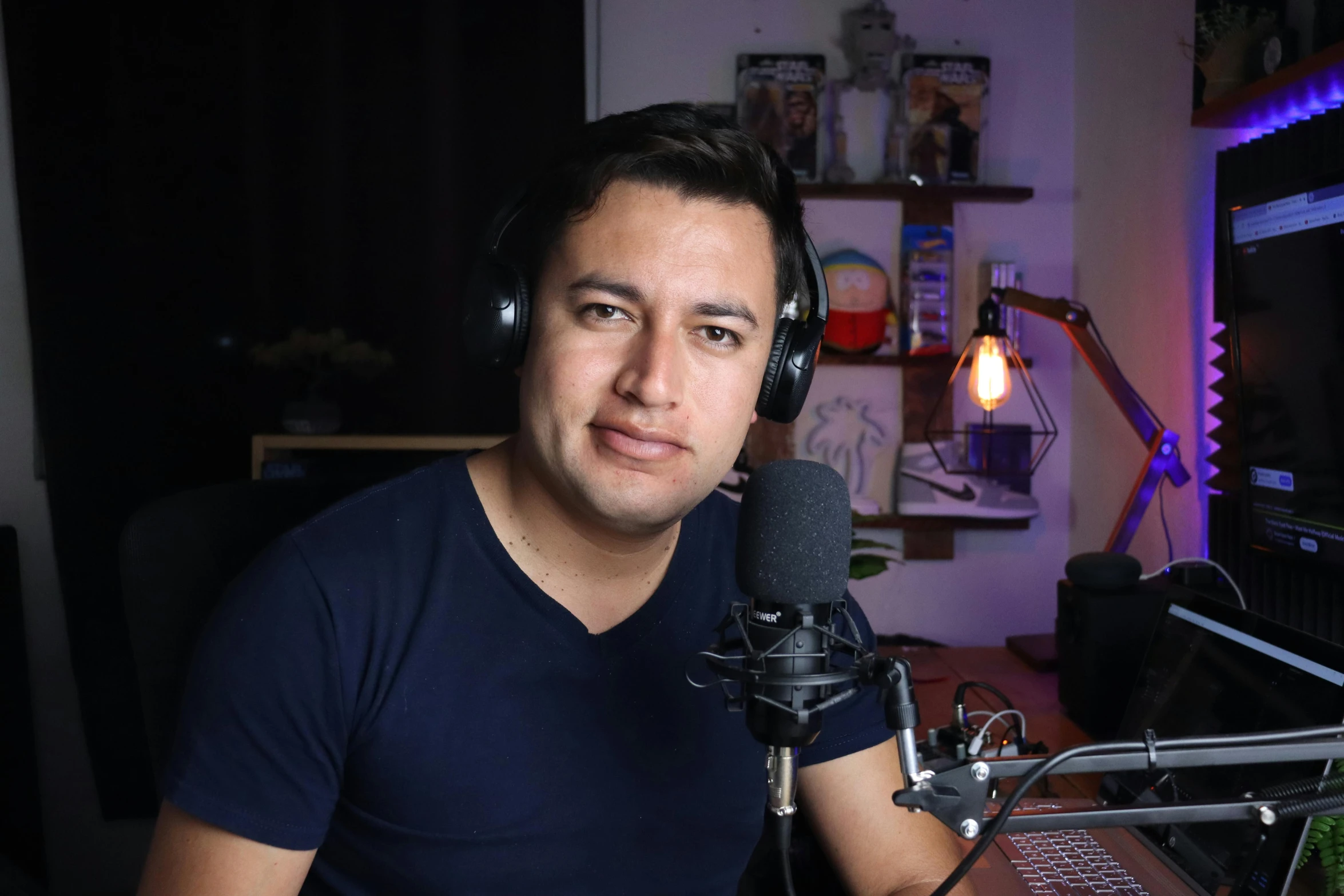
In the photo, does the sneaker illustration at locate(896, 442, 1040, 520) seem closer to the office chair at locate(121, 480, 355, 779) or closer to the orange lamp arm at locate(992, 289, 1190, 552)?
the orange lamp arm at locate(992, 289, 1190, 552)

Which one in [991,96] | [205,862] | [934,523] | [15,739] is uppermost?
[991,96]

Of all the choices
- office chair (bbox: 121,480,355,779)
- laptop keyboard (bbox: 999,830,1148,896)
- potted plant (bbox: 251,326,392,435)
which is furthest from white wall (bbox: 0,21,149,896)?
laptop keyboard (bbox: 999,830,1148,896)

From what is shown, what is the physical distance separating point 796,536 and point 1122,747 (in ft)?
0.74

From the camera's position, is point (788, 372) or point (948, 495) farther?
point (948, 495)

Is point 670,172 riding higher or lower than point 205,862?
higher

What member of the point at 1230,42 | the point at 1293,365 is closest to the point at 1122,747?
the point at 1293,365

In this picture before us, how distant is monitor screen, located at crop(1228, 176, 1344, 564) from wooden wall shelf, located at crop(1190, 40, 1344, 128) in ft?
0.63

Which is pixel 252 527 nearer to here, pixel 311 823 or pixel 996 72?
pixel 311 823

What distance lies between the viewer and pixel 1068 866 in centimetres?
115

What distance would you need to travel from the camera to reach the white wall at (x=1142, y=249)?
1.93 m

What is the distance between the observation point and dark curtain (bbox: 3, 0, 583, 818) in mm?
2479

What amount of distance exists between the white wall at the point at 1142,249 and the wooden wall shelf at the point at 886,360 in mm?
344

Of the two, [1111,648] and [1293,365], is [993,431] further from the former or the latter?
[1293,365]

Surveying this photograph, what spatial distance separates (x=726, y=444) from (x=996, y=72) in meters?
2.16
